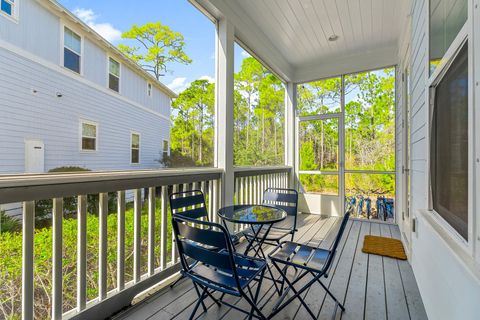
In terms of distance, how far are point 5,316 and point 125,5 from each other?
2247mm

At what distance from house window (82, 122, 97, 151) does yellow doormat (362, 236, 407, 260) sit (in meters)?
3.31

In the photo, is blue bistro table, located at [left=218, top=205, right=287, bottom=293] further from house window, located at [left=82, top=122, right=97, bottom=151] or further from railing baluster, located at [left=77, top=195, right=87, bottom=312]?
house window, located at [left=82, top=122, right=97, bottom=151]

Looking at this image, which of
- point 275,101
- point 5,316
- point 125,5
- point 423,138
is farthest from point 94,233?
point 275,101

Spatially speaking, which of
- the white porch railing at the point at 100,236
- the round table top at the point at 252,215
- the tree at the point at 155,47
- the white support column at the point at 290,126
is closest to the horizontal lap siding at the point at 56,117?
the white porch railing at the point at 100,236

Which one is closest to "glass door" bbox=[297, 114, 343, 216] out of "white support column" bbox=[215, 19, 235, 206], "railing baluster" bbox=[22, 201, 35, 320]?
"white support column" bbox=[215, 19, 235, 206]

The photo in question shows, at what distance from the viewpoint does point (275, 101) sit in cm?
494

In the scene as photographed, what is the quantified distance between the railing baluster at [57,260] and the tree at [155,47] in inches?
51.0

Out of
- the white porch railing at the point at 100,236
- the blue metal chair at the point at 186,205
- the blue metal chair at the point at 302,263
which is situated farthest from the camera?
the blue metal chair at the point at 186,205

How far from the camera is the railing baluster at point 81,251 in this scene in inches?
65.9

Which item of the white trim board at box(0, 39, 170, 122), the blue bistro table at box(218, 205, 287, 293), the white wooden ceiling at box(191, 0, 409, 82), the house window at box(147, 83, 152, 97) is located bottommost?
the blue bistro table at box(218, 205, 287, 293)

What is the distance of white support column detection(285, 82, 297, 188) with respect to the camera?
546 centimetres

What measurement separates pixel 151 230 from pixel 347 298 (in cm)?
184

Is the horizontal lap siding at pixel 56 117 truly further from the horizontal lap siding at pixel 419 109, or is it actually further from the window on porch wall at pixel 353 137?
the window on porch wall at pixel 353 137

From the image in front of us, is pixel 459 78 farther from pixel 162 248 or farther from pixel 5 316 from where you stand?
pixel 5 316
